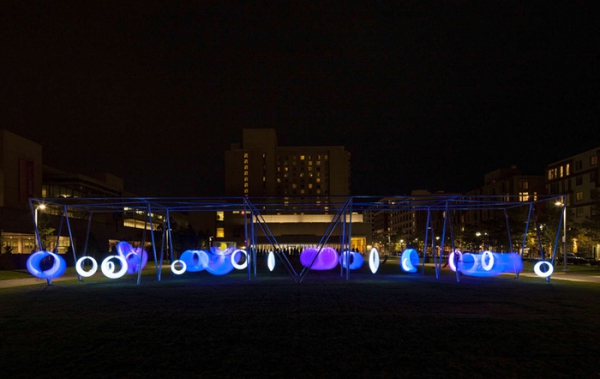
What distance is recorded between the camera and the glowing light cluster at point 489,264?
27.1 metres

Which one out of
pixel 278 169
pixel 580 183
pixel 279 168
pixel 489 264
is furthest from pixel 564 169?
pixel 278 169

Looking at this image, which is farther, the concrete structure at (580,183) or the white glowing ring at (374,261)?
the concrete structure at (580,183)

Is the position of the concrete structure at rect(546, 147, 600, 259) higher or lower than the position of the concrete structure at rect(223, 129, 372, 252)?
lower

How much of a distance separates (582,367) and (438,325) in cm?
379

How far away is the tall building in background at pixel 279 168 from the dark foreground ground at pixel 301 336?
426ft

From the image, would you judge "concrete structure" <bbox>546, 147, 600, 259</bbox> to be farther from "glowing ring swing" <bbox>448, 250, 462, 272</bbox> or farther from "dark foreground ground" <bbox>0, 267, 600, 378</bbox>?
"dark foreground ground" <bbox>0, 267, 600, 378</bbox>

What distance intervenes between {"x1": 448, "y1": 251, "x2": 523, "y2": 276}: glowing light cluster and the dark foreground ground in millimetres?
9195

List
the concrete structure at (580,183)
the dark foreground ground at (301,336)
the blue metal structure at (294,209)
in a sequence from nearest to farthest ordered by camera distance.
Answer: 1. the dark foreground ground at (301,336)
2. the blue metal structure at (294,209)
3. the concrete structure at (580,183)

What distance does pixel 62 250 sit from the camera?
5869cm

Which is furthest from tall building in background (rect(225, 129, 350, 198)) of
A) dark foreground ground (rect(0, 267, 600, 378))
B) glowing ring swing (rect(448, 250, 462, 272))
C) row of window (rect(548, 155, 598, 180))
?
dark foreground ground (rect(0, 267, 600, 378))

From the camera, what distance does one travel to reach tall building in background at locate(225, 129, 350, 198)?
149500mm

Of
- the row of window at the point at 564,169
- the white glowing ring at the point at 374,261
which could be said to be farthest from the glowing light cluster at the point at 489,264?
the row of window at the point at 564,169

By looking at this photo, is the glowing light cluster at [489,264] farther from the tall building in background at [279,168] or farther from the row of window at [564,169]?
the tall building in background at [279,168]

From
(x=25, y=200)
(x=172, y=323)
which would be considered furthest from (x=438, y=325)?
(x=25, y=200)
